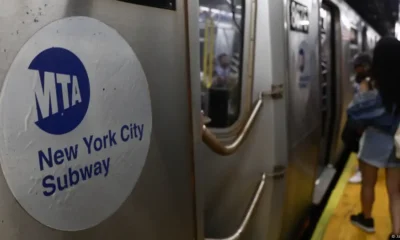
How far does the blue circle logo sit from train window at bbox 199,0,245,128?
1.46 m

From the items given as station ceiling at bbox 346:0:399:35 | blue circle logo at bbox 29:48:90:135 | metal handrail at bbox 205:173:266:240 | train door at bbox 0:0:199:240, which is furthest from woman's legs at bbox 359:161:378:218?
station ceiling at bbox 346:0:399:35

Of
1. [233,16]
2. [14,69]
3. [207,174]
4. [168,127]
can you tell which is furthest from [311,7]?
[14,69]

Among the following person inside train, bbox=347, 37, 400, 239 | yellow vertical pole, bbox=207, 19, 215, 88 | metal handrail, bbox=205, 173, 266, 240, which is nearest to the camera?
metal handrail, bbox=205, 173, 266, 240

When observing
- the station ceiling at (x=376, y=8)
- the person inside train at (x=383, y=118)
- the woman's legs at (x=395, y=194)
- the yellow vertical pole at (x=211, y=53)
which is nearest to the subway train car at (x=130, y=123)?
the yellow vertical pole at (x=211, y=53)

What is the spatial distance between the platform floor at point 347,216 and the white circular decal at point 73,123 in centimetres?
269

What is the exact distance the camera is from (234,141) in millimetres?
2395

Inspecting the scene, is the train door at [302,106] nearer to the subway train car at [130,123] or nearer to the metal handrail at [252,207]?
the subway train car at [130,123]

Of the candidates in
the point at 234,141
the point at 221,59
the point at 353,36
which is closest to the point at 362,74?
the point at 353,36

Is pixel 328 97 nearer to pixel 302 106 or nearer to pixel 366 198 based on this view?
Result: pixel 366 198

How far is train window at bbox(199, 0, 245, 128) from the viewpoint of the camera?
9.35 ft

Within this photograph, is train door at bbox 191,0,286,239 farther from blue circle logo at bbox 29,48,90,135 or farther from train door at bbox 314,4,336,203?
train door at bbox 314,4,336,203

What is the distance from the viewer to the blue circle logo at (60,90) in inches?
39.8

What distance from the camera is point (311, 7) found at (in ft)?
11.1

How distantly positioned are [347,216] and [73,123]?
11.0 feet
